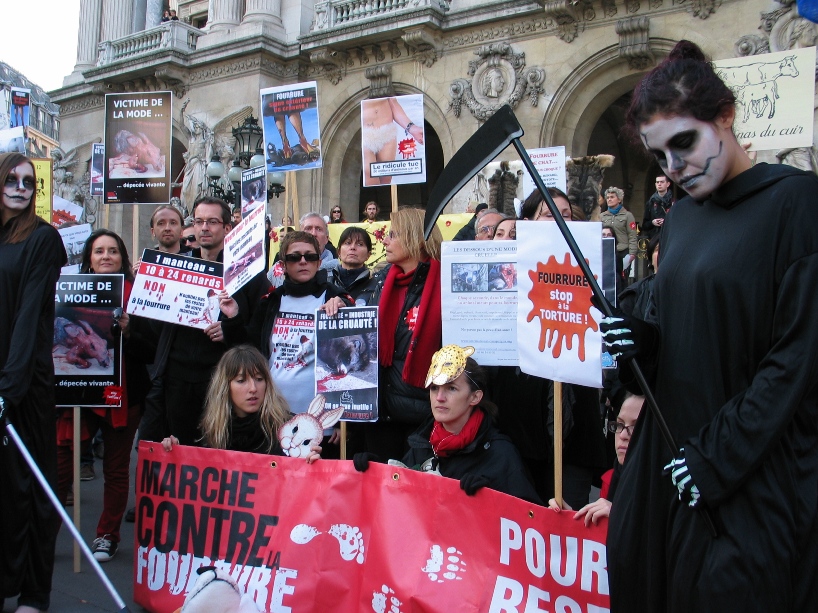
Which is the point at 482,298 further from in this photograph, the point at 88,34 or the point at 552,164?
the point at 88,34

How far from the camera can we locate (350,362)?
4.45 metres

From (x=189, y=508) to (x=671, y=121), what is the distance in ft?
10.3

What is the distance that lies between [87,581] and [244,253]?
6.77 feet

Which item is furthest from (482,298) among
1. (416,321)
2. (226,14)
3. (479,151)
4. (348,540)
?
(226,14)

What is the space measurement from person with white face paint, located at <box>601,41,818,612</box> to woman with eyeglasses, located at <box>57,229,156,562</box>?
370 cm

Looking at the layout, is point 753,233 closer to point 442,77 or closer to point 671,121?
point 671,121

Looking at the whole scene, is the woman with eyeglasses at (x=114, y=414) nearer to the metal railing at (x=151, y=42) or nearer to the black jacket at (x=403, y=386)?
the black jacket at (x=403, y=386)

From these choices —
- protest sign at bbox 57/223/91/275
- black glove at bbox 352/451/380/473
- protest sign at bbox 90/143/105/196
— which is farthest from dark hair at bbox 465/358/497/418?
protest sign at bbox 57/223/91/275

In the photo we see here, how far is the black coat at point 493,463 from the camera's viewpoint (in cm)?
354

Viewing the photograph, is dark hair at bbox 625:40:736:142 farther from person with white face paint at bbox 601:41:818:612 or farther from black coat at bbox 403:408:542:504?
black coat at bbox 403:408:542:504

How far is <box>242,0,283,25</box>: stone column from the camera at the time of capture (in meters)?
19.8

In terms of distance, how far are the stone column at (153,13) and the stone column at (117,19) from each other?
107 cm

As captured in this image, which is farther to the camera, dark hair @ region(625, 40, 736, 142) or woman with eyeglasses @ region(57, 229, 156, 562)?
woman with eyeglasses @ region(57, 229, 156, 562)

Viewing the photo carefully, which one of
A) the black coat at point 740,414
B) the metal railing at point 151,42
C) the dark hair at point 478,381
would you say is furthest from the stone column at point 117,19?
the black coat at point 740,414
